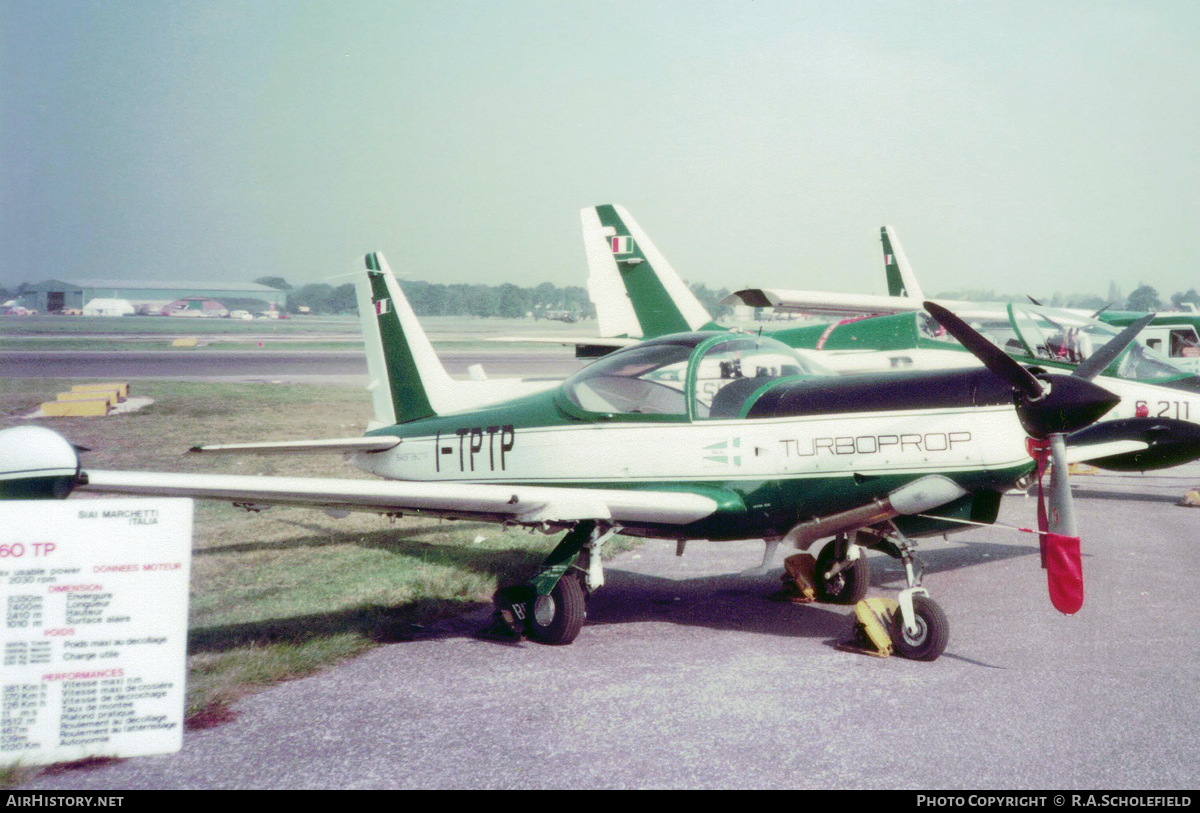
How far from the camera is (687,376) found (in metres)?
6.18

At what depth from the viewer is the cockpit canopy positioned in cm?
614

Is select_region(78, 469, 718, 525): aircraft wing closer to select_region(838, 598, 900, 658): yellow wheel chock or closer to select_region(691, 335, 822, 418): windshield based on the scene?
select_region(691, 335, 822, 418): windshield

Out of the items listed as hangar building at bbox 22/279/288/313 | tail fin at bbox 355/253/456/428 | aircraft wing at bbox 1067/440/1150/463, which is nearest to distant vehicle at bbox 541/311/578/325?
hangar building at bbox 22/279/288/313

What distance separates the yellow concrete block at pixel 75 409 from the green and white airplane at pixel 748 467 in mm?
13869

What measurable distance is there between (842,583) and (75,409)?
16.6m

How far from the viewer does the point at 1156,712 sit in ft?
14.8

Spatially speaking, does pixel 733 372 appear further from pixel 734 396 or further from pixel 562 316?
pixel 562 316

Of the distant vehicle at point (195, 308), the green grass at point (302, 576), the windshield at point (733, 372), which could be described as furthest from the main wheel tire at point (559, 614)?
the distant vehicle at point (195, 308)

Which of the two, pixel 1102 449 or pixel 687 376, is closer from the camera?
pixel 687 376

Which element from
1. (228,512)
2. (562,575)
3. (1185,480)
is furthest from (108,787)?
(1185,480)

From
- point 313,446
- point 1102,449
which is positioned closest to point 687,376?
point 313,446

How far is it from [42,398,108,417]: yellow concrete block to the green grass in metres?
3.37

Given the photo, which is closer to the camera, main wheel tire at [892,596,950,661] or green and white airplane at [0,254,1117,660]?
green and white airplane at [0,254,1117,660]
